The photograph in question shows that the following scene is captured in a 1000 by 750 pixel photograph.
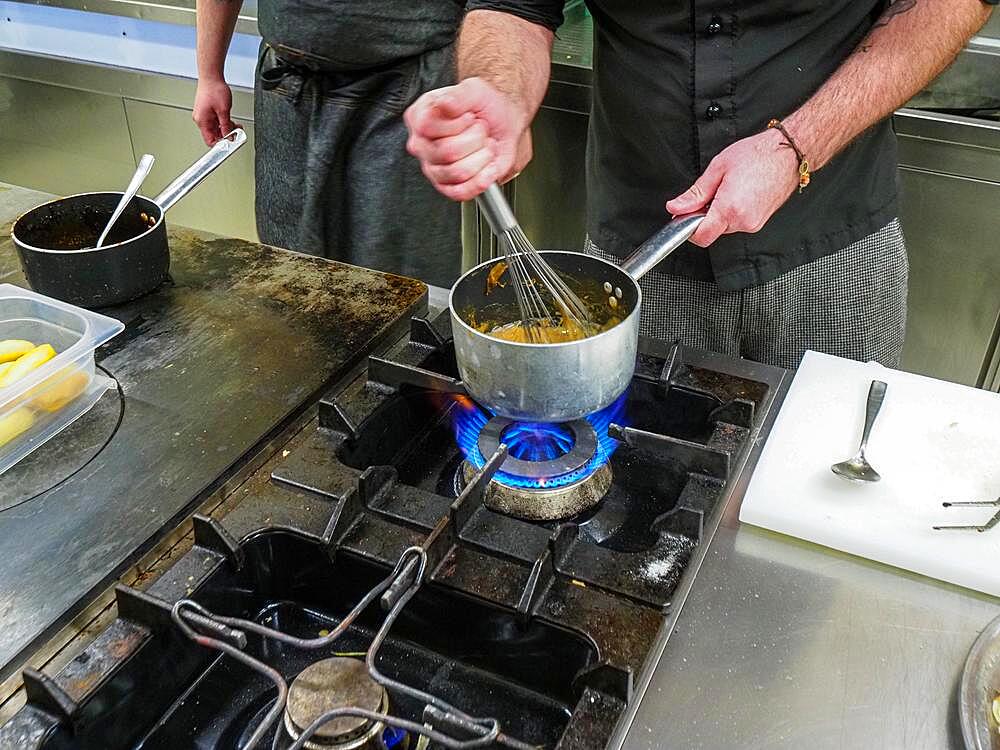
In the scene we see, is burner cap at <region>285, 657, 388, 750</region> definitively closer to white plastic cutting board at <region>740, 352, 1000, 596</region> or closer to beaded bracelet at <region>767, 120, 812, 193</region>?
white plastic cutting board at <region>740, 352, 1000, 596</region>

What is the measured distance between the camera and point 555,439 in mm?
737

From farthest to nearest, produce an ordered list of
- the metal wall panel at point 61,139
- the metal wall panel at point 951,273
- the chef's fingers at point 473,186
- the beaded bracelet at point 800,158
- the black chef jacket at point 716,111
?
the metal wall panel at point 61,139 → the metal wall panel at point 951,273 → the black chef jacket at point 716,111 → the beaded bracelet at point 800,158 → the chef's fingers at point 473,186

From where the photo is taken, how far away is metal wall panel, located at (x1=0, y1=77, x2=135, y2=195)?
2279 millimetres

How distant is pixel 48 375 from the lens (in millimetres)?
738

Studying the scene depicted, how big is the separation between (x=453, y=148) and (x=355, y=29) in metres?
0.82

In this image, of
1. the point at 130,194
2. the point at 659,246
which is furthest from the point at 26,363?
the point at 659,246

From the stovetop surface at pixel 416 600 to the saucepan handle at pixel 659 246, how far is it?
13cm

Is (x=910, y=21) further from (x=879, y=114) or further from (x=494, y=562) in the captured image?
(x=494, y=562)

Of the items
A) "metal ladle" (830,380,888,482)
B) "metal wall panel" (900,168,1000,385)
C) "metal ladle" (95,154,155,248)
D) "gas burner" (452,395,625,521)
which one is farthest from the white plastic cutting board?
"metal wall panel" (900,168,1000,385)

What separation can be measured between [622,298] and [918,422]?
0.28 metres

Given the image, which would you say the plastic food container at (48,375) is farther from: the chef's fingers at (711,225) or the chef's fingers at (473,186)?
the chef's fingers at (711,225)

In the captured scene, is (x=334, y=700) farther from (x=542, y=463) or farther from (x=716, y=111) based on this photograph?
(x=716, y=111)

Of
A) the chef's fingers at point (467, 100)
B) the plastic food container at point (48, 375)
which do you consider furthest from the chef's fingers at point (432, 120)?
the plastic food container at point (48, 375)

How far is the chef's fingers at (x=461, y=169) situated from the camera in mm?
713
